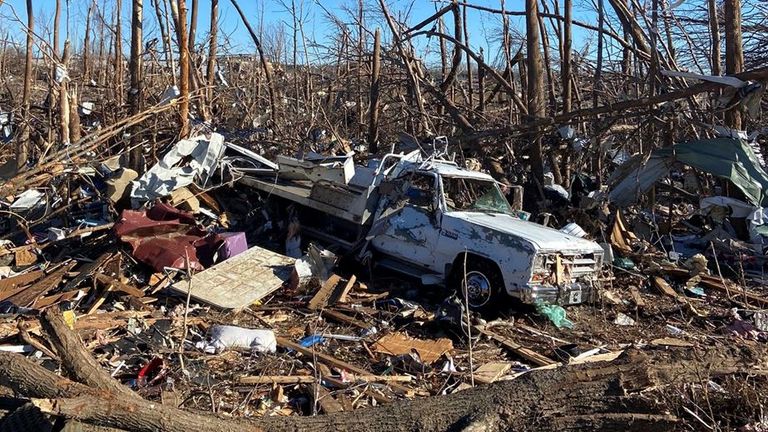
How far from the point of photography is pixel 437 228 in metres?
8.37

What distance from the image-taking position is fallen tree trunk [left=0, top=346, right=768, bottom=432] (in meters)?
3.52

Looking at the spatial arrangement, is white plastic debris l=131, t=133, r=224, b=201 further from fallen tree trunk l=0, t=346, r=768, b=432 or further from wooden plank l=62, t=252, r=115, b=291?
fallen tree trunk l=0, t=346, r=768, b=432

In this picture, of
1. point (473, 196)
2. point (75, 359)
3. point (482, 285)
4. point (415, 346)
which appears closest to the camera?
point (75, 359)

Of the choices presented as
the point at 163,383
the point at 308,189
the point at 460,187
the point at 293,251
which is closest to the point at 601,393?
the point at 163,383

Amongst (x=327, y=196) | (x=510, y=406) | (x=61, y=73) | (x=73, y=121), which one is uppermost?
(x=61, y=73)

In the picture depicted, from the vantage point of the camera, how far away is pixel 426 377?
239 inches

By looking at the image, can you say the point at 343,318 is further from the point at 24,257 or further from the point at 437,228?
the point at 24,257

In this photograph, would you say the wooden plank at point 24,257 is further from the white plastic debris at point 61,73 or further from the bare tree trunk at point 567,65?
the bare tree trunk at point 567,65

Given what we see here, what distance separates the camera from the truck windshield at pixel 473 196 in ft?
29.0

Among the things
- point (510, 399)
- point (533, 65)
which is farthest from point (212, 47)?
point (510, 399)

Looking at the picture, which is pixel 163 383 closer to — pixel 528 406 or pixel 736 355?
pixel 528 406

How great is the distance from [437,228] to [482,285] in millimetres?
903

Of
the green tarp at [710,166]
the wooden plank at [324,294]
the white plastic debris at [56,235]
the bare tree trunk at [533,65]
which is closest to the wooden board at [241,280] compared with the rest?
the wooden plank at [324,294]

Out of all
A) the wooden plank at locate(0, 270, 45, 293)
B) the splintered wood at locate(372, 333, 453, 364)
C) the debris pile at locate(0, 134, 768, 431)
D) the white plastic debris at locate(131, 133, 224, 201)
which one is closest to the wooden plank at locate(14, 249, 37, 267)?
the debris pile at locate(0, 134, 768, 431)
